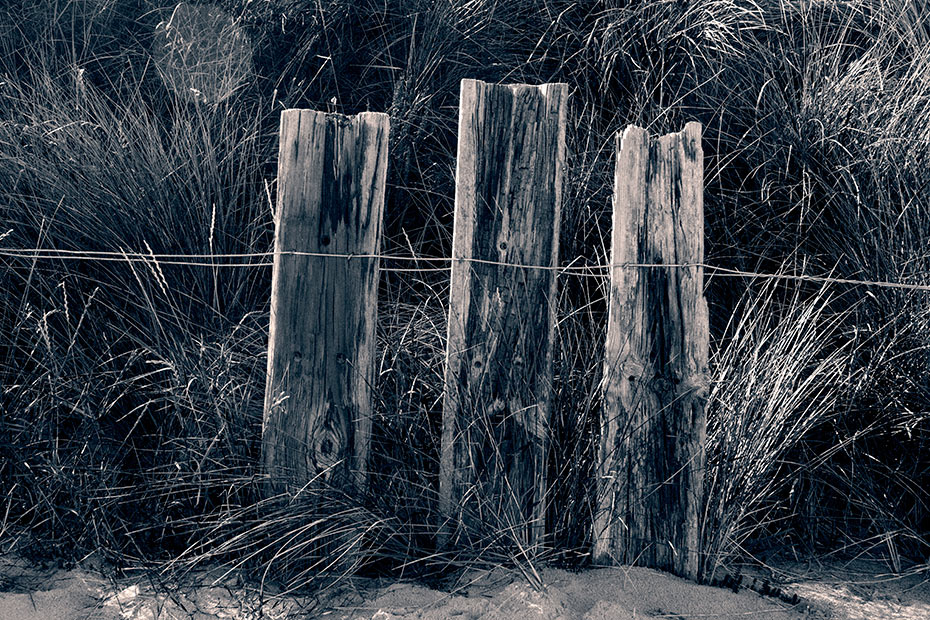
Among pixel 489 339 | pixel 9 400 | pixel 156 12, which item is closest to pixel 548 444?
pixel 489 339

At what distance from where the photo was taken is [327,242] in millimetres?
2553

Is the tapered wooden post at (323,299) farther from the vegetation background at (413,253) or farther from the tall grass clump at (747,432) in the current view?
the tall grass clump at (747,432)

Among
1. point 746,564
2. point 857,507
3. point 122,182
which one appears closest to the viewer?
point 746,564

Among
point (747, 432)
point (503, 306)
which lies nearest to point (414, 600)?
point (503, 306)

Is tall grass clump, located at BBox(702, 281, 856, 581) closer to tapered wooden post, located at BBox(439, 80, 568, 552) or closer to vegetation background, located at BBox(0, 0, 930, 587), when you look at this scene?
vegetation background, located at BBox(0, 0, 930, 587)

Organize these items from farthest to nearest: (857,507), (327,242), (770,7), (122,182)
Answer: (770,7), (122,182), (857,507), (327,242)

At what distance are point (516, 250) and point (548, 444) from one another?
58 centimetres

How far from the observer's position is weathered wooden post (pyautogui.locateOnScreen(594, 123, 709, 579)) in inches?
101

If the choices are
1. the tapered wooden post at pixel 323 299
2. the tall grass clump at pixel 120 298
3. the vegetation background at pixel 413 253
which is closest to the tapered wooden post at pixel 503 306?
the vegetation background at pixel 413 253

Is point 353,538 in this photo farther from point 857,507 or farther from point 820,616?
point 857,507

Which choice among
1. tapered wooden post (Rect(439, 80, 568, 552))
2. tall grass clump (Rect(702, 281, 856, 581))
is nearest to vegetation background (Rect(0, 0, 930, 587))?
tall grass clump (Rect(702, 281, 856, 581))

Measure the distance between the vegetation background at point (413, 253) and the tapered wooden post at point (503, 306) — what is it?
121 mm

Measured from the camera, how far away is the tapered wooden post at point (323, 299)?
8.37 feet

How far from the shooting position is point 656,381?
2572 millimetres
